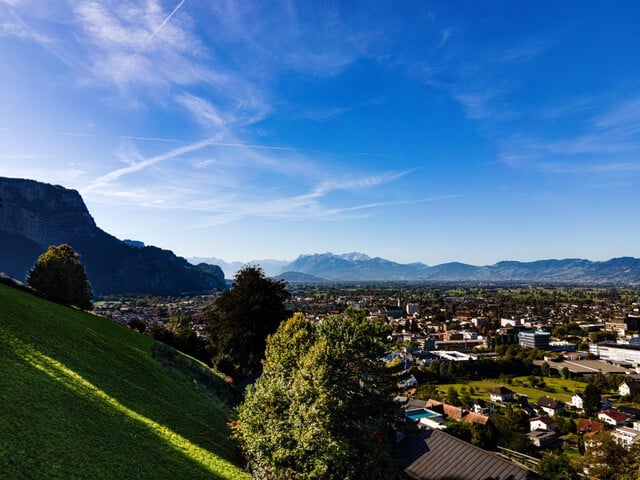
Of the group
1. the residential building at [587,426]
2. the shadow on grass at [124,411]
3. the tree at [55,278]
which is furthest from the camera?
the residential building at [587,426]

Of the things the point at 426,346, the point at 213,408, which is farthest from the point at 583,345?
the point at 213,408

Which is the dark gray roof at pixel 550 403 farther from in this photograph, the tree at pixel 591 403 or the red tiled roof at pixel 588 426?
the red tiled roof at pixel 588 426

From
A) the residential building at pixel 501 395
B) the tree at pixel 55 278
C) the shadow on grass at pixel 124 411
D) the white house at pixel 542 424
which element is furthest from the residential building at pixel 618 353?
the tree at pixel 55 278

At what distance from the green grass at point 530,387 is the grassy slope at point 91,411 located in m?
55.7

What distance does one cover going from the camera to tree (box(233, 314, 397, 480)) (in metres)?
9.93

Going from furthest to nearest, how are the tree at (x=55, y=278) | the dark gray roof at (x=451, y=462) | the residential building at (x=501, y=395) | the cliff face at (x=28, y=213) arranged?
the cliff face at (x=28, y=213) → the residential building at (x=501, y=395) → the tree at (x=55, y=278) → the dark gray roof at (x=451, y=462)

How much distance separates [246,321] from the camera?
30.1m

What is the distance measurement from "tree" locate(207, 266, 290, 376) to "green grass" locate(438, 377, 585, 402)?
4267 centimetres

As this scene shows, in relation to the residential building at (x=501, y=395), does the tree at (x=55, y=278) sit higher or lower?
higher

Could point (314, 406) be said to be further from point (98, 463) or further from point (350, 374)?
point (98, 463)

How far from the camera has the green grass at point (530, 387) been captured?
6106 centimetres

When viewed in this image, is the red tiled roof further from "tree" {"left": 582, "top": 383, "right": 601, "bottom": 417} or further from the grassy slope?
the grassy slope

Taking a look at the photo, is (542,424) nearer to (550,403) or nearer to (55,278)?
(550,403)

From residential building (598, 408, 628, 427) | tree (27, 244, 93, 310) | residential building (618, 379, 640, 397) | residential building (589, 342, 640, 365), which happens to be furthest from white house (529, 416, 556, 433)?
residential building (589, 342, 640, 365)
